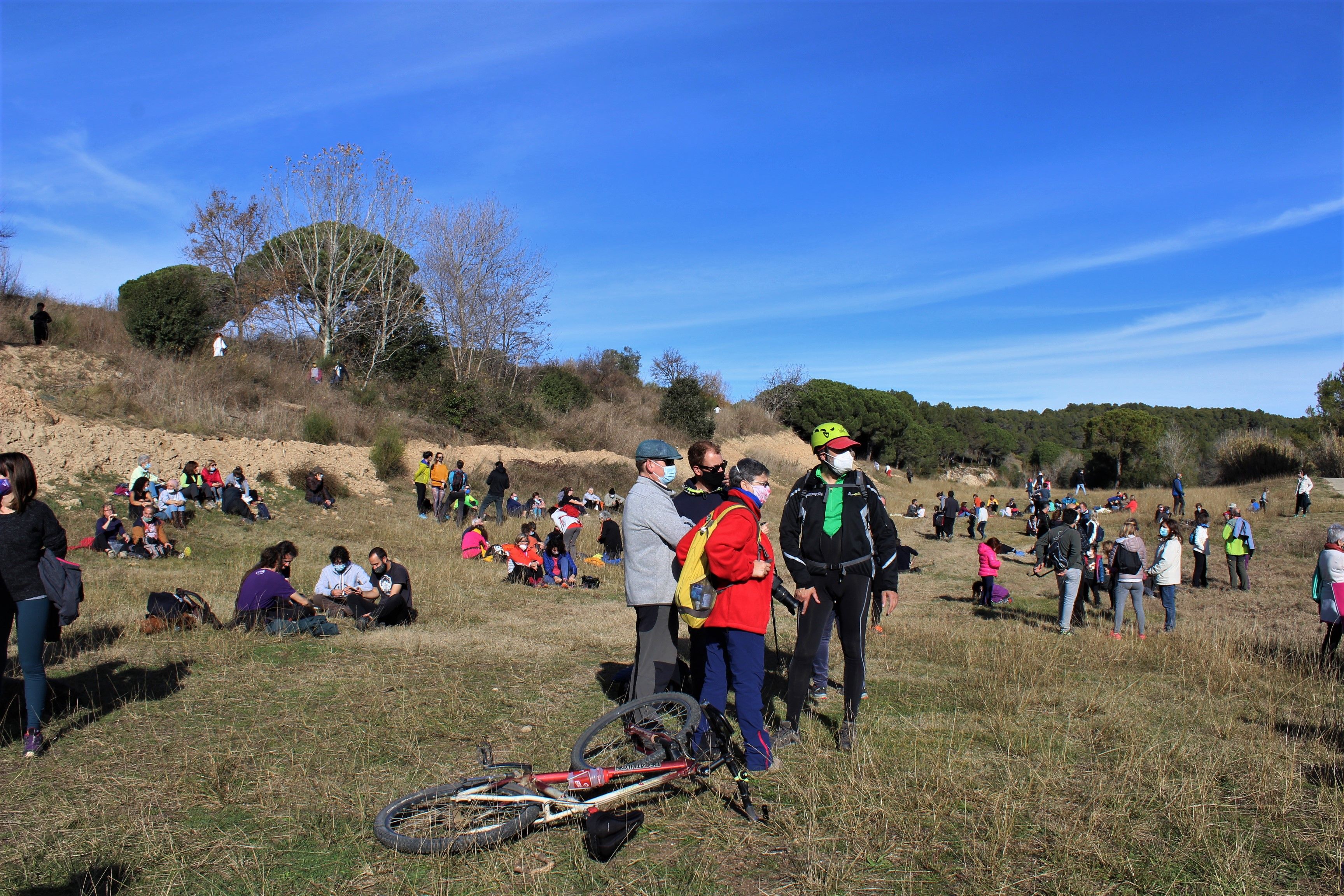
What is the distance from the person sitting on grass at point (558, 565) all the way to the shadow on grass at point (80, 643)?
6.14 m

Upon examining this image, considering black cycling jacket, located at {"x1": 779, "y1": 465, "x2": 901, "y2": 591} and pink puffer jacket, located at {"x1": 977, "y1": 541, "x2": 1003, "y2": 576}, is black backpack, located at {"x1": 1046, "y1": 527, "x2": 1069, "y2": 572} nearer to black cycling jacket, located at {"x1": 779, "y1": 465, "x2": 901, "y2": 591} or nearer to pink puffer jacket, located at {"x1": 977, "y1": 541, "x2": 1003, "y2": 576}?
pink puffer jacket, located at {"x1": 977, "y1": 541, "x2": 1003, "y2": 576}

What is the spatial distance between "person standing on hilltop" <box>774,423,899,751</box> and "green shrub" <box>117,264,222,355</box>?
2383cm

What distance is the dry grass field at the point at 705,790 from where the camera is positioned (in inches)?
117

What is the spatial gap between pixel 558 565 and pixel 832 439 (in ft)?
28.5

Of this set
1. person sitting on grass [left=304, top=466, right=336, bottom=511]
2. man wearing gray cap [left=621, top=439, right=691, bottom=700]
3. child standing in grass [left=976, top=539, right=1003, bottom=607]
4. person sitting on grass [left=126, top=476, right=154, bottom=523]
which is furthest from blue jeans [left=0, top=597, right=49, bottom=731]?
person sitting on grass [left=304, top=466, right=336, bottom=511]

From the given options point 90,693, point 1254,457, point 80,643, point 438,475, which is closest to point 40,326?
point 438,475

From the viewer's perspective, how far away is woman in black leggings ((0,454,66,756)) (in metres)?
4.20

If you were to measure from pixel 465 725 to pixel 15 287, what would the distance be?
27.6 m

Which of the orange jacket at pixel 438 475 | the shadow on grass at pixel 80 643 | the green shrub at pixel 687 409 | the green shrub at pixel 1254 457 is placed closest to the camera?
the shadow on grass at pixel 80 643

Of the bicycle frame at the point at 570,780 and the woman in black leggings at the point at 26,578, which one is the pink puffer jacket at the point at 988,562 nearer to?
the bicycle frame at the point at 570,780

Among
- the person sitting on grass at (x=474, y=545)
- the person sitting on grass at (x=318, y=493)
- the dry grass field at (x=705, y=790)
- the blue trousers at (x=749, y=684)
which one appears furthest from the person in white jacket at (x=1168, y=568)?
the person sitting on grass at (x=318, y=493)

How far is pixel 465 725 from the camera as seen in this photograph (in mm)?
4719

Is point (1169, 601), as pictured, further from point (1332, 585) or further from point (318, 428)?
point (318, 428)

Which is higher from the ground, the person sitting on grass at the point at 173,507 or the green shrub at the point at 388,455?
the green shrub at the point at 388,455
